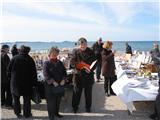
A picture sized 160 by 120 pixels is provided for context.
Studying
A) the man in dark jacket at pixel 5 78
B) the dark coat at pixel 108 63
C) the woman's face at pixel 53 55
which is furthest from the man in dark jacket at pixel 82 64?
the dark coat at pixel 108 63

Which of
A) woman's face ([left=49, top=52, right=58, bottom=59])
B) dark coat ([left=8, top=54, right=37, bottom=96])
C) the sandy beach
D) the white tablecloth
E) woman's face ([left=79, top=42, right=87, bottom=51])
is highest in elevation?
woman's face ([left=79, top=42, right=87, bottom=51])

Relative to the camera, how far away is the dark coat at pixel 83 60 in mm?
7646

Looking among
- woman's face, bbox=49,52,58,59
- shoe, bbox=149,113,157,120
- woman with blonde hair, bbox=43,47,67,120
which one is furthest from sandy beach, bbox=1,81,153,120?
woman's face, bbox=49,52,58,59

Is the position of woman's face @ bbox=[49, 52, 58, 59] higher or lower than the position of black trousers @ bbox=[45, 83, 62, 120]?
higher

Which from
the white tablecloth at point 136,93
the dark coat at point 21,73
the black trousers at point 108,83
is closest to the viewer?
the white tablecloth at point 136,93

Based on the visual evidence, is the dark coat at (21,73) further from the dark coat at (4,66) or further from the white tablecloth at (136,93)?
the white tablecloth at (136,93)

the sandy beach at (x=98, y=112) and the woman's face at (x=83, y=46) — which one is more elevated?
the woman's face at (x=83, y=46)

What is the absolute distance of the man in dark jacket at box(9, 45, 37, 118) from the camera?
24.2ft

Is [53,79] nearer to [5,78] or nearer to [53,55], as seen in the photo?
[53,55]

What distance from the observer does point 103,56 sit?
31.7ft

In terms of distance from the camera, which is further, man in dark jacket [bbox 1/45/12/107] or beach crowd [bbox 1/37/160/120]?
man in dark jacket [bbox 1/45/12/107]

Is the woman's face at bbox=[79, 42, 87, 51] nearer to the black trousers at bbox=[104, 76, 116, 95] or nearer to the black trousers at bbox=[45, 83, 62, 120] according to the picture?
the black trousers at bbox=[45, 83, 62, 120]

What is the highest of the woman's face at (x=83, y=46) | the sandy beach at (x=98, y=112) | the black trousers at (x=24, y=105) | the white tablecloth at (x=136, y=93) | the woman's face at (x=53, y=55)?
the woman's face at (x=83, y=46)

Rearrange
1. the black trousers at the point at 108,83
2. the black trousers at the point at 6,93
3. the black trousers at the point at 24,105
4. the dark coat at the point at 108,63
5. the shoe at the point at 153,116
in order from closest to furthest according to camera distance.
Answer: the shoe at the point at 153,116
the black trousers at the point at 24,105
the black trousers at the point at 6,93
the dark coat at the point at 108,63
the black trousers at the point at 108,83
